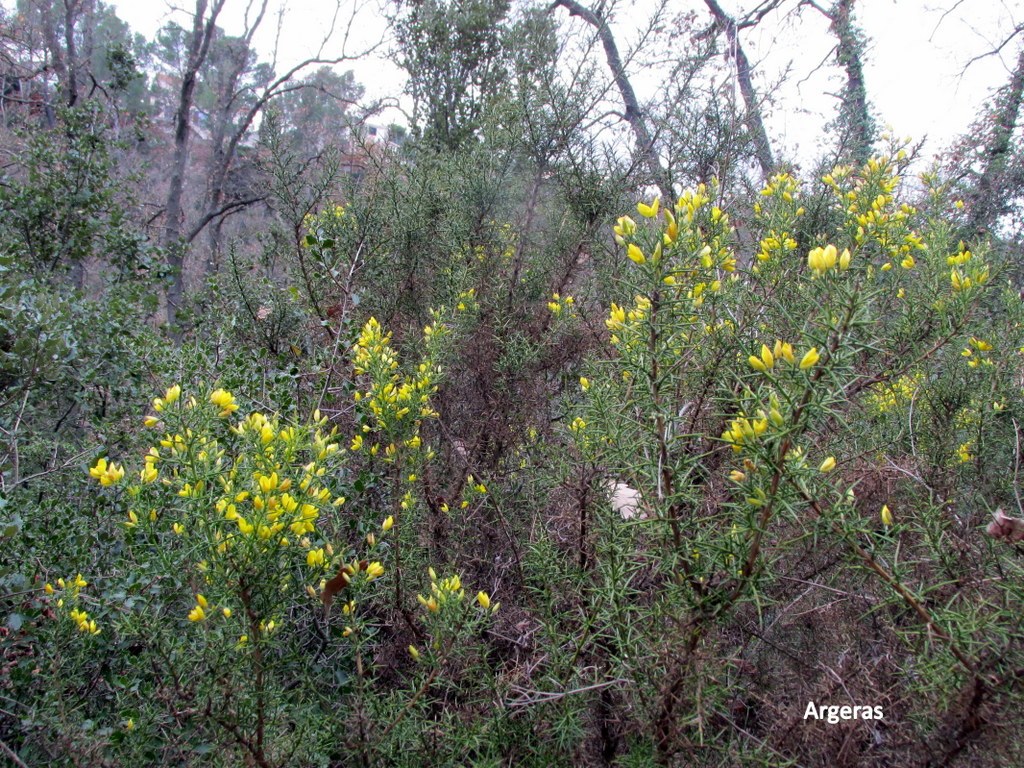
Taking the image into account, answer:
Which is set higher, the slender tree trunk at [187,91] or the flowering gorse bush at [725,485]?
the slender tree trunk at [187,91]

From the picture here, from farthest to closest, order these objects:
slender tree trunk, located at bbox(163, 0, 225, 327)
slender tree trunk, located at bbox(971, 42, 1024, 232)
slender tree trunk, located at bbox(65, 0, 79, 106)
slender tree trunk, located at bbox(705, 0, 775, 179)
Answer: slender tree trunk, located at bbox(163, 0, 225, 327)
slender tree trunk, located at bbox(65, 0, 79, 106)
slender tree trunk, located at bbox(971, 42, 1024, 232)
slender tree trunk, located at bbox(705, 0, 775, 179)

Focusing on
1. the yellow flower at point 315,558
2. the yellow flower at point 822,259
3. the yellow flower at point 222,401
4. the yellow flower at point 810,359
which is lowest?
the yellow flower at point 315,558

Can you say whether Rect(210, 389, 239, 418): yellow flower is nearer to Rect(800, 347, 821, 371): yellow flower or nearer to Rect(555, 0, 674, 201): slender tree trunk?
Rect(800, 347, 821, 371): yellow flower

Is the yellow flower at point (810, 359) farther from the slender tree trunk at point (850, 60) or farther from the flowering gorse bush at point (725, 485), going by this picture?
the slender tree trunk at point (850, 60)

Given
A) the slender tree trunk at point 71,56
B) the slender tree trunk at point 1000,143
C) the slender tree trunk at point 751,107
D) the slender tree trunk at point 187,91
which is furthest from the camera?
the slender tree trunk at point 187,91

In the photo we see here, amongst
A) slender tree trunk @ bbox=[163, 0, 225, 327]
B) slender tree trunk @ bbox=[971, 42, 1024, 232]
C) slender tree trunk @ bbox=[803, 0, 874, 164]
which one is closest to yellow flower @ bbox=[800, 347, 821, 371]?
slender tree trunk @ bbox=[971, 42, 1024, 232]

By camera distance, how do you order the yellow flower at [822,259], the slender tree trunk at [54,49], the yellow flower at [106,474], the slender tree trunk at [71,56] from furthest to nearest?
the slender tree trunk at [54,49] < the slender tree trunk at [71,56] < the yellow flower at [106,474] < the yellow flower at [822,259]

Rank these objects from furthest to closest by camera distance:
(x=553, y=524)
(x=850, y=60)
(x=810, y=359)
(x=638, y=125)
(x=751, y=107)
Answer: (x=850, y=60)
(x=638, y=125)
(x=751, y=107)
(x=553, y=524)
(x=810, y=359)

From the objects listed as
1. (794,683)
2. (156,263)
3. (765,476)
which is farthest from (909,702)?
(156,263)

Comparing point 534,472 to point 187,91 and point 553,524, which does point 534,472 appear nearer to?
point 553,524

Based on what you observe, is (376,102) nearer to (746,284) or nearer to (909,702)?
(746,284)

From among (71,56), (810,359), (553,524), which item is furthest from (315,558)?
(71,56)

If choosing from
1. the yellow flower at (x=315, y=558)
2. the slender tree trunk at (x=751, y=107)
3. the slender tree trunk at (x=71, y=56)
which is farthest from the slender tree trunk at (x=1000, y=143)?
the slender tree trunk at (x=71, y=56)

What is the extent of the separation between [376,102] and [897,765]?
979 centimetres
